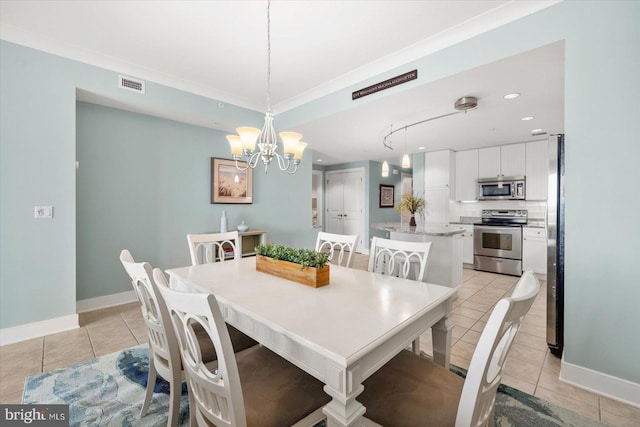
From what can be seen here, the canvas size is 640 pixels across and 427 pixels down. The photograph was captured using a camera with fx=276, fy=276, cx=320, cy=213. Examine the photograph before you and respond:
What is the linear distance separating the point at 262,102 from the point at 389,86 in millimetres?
1915

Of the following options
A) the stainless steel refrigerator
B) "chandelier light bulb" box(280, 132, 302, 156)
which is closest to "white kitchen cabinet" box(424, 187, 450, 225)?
the stainless steel refrigerator

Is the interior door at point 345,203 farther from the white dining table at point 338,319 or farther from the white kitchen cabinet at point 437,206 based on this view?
the white dining table at point 338,319

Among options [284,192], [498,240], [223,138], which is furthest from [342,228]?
[223,138]

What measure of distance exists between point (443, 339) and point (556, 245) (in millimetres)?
1447

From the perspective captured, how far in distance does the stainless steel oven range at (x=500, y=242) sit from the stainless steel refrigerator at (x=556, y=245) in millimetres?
2920

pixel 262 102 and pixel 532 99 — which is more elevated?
pixel 262 102

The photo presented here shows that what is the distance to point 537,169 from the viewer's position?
15.9ft

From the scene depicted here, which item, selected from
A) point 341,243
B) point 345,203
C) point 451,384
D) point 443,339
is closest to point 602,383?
point 443,339

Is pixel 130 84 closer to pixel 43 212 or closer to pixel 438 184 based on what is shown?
pixel 43 212

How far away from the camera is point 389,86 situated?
2834mm

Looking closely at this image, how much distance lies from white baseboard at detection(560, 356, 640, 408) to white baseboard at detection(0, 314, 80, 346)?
13.8 feet

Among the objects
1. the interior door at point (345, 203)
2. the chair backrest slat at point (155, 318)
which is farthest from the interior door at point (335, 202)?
the chair backrest slat at point (155, 318)

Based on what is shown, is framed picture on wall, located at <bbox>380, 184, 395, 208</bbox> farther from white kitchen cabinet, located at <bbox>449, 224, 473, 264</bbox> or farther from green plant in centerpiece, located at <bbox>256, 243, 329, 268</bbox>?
green plant in centerpiece, located at <bbox>256, 243, 329, 268</bbox>

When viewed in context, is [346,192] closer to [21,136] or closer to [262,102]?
[262,102]
